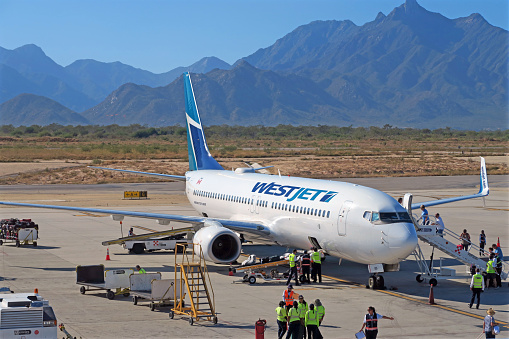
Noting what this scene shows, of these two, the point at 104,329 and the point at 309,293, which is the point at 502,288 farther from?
the point at 104,329

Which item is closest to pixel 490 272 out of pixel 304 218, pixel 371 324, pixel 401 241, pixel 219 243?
pixel 401 241

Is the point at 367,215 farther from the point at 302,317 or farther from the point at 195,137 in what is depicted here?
the point at 195,137

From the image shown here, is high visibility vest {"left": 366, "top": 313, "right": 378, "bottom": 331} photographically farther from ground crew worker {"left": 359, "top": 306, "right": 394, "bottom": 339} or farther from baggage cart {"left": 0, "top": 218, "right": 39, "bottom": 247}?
baggage cart {"left": 0, "top": 218, "right": 39, "bottom": 247}

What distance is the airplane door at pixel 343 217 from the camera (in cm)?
3017

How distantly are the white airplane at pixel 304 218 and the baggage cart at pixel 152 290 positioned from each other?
473 centimetres

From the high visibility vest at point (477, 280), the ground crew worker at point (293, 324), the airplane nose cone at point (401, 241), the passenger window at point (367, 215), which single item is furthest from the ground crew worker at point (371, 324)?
the passenger window at point (367, 215)

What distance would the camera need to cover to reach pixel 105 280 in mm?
28797

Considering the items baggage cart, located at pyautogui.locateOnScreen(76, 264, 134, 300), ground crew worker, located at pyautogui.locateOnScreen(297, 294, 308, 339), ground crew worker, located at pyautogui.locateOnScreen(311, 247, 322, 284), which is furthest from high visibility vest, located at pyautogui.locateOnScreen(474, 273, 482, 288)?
baggage cart, located at pyautogui.locateOnScreen(76, 264, 134, 300)

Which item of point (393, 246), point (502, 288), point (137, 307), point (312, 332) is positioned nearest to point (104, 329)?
point (137, 307)

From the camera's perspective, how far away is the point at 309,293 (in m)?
29.5

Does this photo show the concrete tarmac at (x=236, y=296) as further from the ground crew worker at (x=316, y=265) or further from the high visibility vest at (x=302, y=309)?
the high visibility vest at (x=302, y=309)

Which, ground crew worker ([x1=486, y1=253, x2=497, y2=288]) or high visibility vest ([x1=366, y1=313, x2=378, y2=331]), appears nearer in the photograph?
high visibility vest ([x1=366, y1=313, x2=378, y2=331])

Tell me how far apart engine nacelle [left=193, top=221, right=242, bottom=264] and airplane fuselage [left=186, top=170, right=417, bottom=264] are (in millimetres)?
2622

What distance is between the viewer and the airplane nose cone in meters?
27.9
